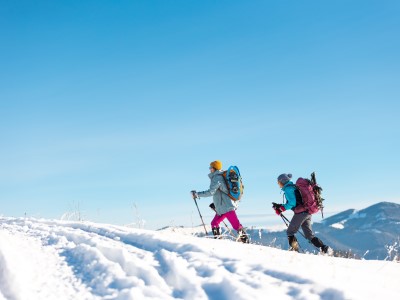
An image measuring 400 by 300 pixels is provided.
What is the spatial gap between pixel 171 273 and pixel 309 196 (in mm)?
5821

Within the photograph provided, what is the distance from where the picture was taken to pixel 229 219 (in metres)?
10.8

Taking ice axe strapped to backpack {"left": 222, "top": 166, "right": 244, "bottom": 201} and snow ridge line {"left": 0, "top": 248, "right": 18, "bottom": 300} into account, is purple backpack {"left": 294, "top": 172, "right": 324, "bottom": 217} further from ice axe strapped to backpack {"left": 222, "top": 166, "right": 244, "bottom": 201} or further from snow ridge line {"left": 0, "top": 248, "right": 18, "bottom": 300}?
snow ridge line {"left": 0, "top": 248, "right": 18, "bottom": 300}

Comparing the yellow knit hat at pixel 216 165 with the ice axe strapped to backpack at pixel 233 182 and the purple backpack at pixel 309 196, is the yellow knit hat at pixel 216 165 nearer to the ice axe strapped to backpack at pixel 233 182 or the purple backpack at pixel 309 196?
the ice axe strapped to backpack at pixel 233 182

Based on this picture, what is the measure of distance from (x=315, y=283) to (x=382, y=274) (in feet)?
4.85

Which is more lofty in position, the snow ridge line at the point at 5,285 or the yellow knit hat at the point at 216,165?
the yellow knit hat at the point at 216,165

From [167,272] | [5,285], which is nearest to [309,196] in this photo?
[167,272]

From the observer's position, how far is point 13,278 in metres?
4.74

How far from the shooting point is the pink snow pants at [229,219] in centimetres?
1061

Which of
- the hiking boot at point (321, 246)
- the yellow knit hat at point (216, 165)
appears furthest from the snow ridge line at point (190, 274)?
the yellow knit hat at point (216, 165)

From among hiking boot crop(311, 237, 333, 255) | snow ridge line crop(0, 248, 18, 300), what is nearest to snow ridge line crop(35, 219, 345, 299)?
snow ridge line crop(0, 248, 18, 300)

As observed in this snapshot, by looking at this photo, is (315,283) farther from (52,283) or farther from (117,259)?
(52,283)

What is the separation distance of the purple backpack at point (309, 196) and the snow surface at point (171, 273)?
4.00 m

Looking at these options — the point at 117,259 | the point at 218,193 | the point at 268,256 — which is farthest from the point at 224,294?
the point at 218,193

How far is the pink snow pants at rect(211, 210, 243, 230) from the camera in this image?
10609mm
